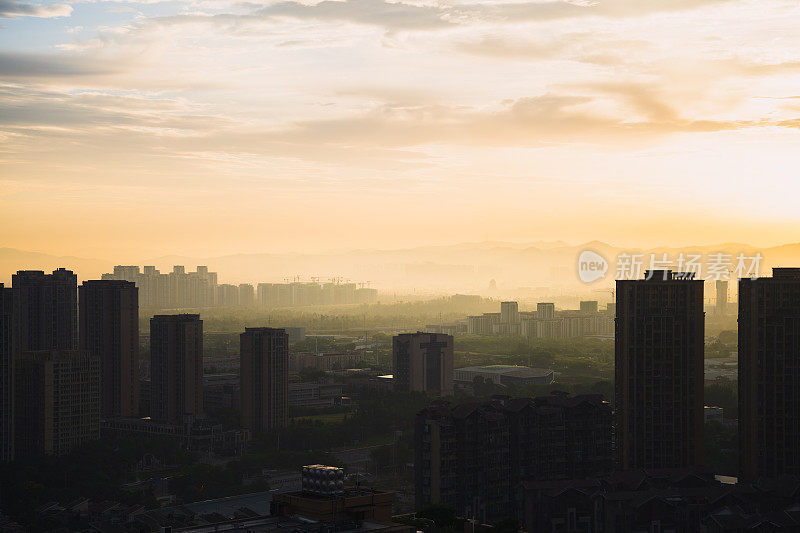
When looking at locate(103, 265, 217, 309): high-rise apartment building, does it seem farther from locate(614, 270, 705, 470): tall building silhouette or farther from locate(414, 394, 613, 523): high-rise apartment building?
locate(414, 394, 613, 523): high-rise apartment building

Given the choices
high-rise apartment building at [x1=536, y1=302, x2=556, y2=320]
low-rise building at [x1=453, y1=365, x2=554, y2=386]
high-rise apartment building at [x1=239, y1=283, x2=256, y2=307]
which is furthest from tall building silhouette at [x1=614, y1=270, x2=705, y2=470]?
high-rise apartment building at [x1=239, y1=283, x2=256, y2=307]

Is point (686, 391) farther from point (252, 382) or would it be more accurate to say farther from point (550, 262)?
point (550, 262)

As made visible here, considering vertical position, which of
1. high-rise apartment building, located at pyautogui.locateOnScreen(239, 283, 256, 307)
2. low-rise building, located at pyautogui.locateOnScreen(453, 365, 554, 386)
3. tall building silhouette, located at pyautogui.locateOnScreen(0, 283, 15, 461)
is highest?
high-rise apartment building, located at pyautogui.locateOnScreen(239, 283, 256, 307)

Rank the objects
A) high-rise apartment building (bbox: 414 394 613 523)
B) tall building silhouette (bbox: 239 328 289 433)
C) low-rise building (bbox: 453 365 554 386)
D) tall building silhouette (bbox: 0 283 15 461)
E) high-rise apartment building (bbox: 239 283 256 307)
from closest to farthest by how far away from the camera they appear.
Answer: high-rise apartment building (bbox: 414 394 613 523) → tall building silhouette (bbox: 0 283 15 461) → tall building silhouette (bbox: 239 328 289 433) → low-rise building (bbox: 453 365 554 386) → high-rise apartment building (bbox: 239 283 256 307)

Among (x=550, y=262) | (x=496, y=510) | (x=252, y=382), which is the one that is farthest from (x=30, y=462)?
(x=550, y=262)

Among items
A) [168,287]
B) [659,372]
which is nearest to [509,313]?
[168,287]

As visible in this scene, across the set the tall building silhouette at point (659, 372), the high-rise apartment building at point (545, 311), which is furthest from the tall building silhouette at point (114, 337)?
the high-rise apartment building at point (545, 311)
